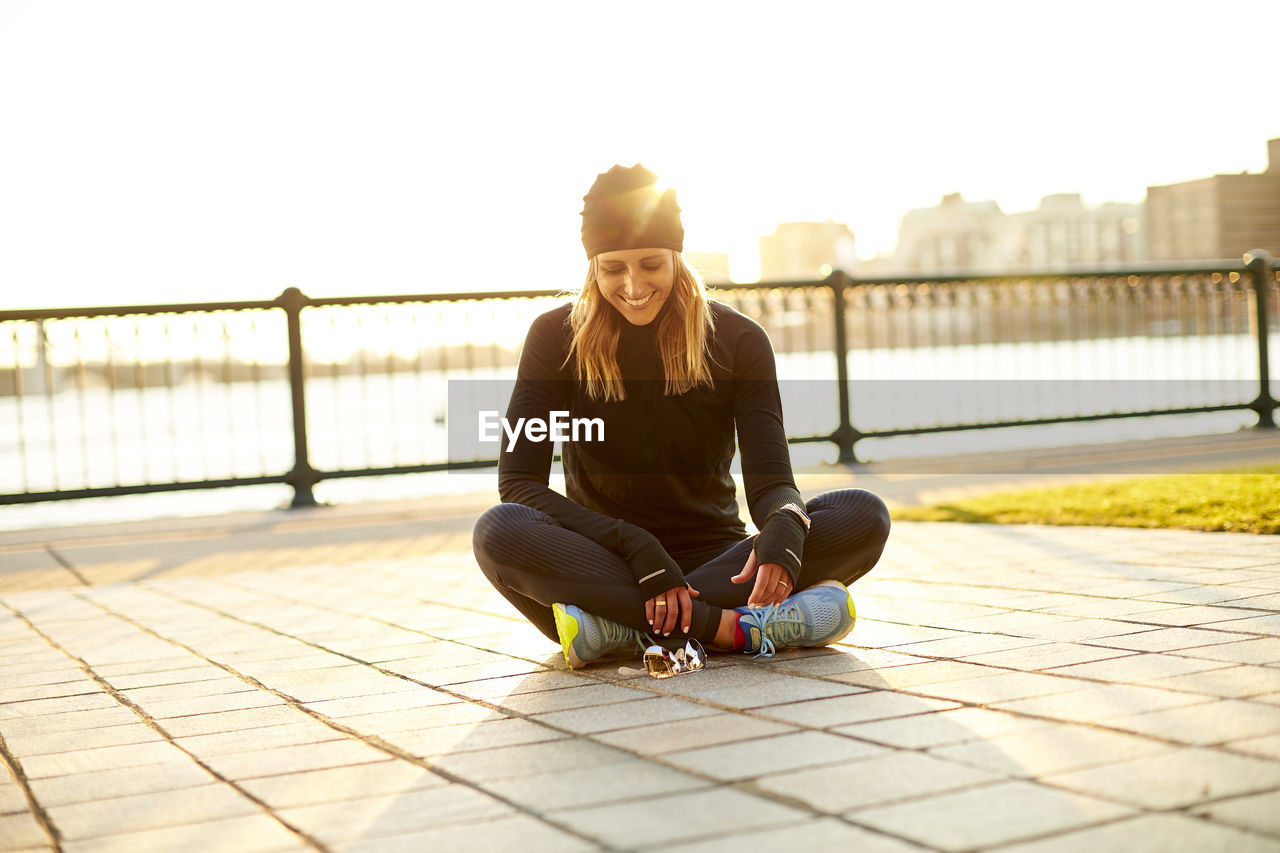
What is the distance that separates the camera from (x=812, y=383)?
984cm

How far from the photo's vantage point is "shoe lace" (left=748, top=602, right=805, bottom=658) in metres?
3.52

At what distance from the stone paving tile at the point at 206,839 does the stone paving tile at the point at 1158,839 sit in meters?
1.15

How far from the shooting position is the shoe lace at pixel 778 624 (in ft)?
11.5

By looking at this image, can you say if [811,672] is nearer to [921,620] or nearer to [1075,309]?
[921,620]

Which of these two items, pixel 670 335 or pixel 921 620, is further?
pixel 921 620

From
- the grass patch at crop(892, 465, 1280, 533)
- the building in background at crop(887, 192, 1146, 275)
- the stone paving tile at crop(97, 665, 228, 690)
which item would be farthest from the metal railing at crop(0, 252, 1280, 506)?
the building in background at crop(887, 192, 1146, 275)

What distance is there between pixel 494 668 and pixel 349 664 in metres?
0.47

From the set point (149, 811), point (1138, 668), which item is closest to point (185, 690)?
point (149, 811)

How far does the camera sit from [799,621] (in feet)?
11.6

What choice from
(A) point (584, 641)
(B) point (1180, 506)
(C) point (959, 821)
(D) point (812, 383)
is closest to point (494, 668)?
(A) point (584, 641)

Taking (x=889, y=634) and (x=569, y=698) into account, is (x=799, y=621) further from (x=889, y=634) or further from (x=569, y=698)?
(x=569, y=698)

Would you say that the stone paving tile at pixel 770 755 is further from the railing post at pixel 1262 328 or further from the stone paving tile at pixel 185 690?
the railing post at pixel 1262 328

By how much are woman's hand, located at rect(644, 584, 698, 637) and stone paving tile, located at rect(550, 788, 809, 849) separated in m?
1.06

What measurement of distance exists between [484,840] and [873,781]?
672 mm
